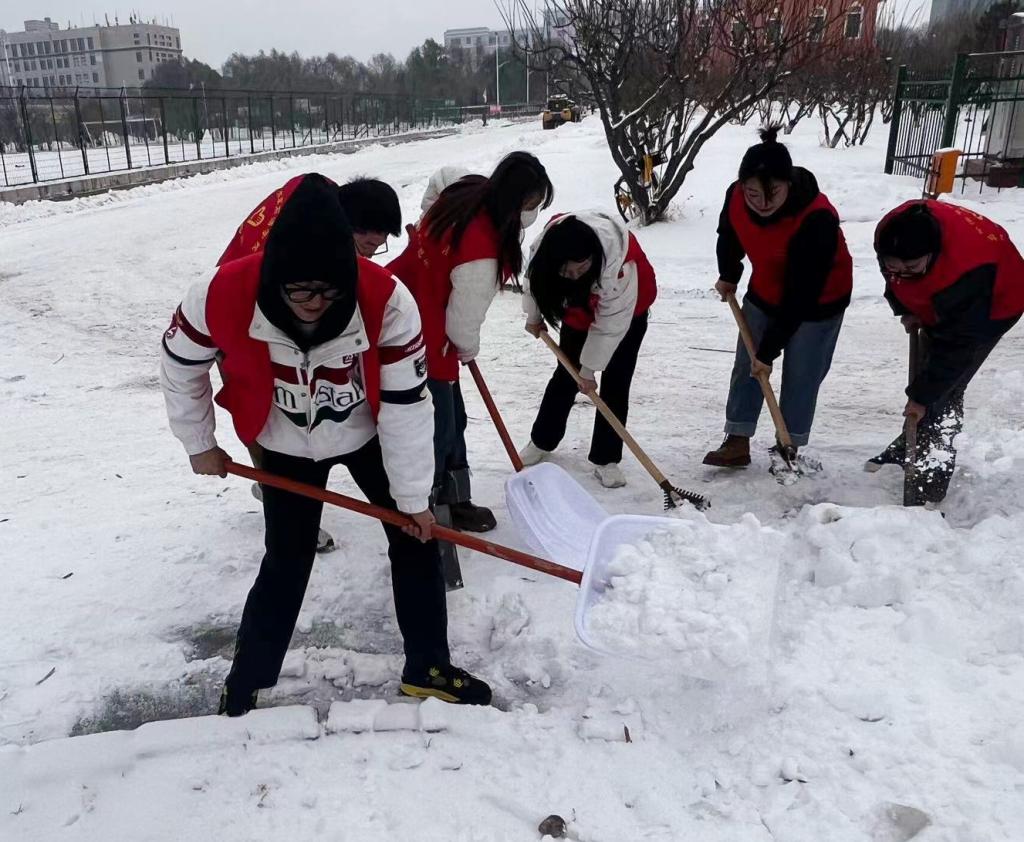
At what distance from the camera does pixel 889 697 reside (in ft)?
6.87

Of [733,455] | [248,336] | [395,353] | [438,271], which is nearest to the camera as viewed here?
[248,336]

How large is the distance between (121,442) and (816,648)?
341 centimetres

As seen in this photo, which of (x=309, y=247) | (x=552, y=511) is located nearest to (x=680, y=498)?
(x=552, y=511)

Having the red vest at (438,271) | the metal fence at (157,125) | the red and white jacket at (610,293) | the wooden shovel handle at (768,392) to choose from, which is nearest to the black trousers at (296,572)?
the red vest at (438,271)

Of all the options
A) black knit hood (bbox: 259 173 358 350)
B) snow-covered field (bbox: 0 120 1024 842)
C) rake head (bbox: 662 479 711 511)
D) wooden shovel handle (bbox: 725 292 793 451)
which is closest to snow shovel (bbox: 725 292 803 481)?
wooden shovel handle (bbox: 725 292 793 451)

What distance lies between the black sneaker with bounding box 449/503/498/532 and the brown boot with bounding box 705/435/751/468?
A: 3.80ft

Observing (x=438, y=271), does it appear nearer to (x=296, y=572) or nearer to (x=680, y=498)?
(x=296, y=572)

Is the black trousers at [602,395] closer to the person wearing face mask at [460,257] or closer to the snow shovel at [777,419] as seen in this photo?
the snow shovel at [777,419]

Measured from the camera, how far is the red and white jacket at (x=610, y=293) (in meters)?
3.14

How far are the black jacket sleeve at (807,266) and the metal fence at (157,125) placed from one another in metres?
14.3

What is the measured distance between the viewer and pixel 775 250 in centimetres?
331

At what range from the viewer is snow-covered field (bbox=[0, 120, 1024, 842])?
192cm

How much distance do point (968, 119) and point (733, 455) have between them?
32.2 feet

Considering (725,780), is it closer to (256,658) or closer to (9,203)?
(256,658)
